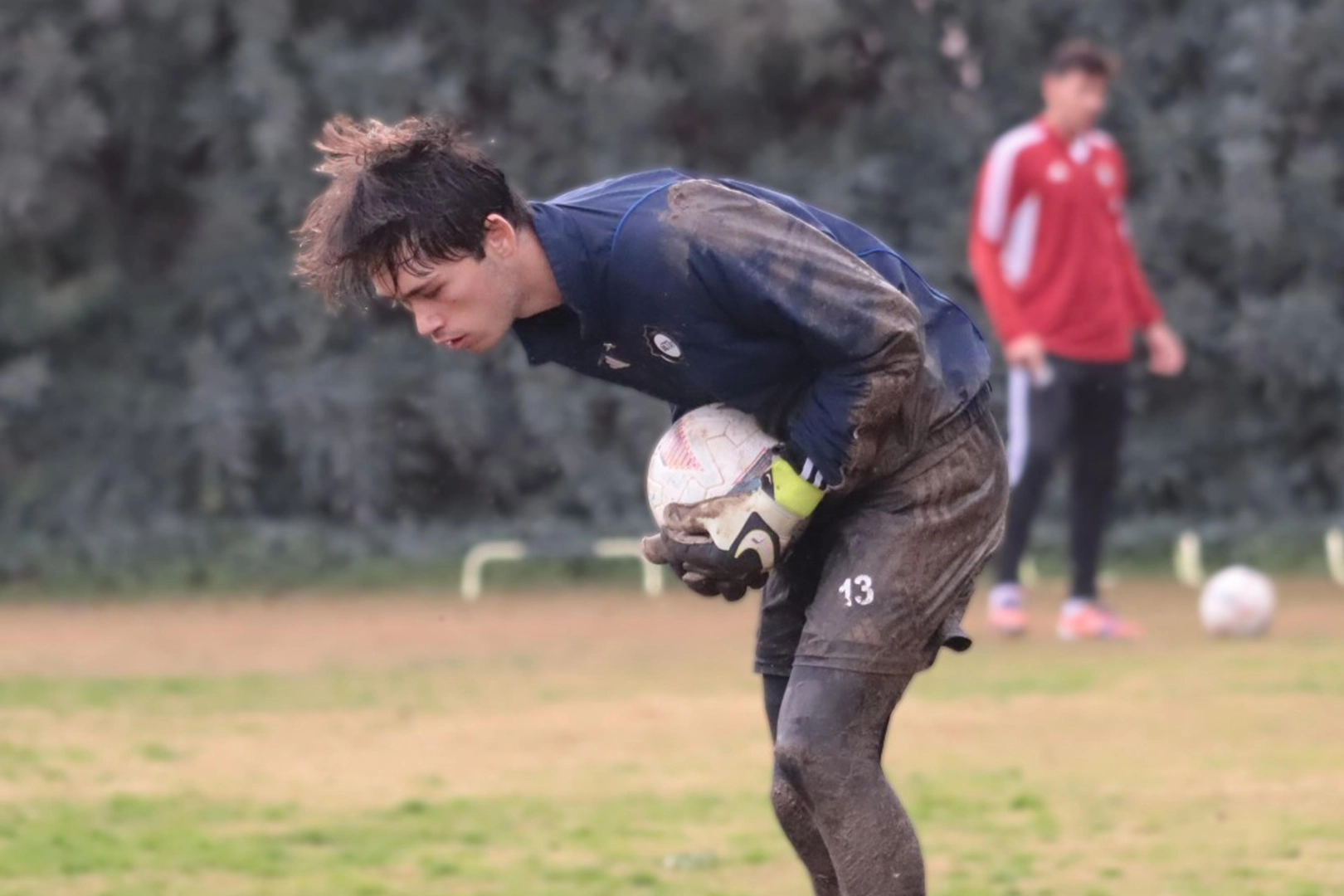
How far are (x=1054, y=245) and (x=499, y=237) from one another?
20.1ft

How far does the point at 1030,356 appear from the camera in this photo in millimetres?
9250

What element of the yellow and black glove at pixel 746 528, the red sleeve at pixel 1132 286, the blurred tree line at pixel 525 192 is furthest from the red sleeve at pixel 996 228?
the yellow and black glove at pixel 746 528

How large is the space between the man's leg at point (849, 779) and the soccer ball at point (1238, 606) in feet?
20.1

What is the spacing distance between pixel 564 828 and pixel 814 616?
2401 millimetres

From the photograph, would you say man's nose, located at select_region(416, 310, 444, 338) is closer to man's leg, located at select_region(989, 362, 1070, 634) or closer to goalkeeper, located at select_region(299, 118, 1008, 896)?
goalkeeper, located at select_region(299, 118, 1008, 896)

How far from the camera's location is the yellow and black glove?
12.6ft

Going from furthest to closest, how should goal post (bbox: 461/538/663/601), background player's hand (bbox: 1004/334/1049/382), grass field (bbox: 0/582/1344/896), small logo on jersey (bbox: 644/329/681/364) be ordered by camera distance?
goal post (bbox: 461/538/663/601)
background player's hand (bbox: 1004/334/1049/382)
grass field (bbox: 0/582/1344/896)
small logo on jersey (bbox: 644/329/681/364)

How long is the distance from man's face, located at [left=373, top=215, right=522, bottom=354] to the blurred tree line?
28.3 feet

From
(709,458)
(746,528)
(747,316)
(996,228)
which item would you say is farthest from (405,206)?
(996,228)

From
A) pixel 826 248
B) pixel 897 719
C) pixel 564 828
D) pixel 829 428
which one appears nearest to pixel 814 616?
pixel 829 428

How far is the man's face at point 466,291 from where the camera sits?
3744mm

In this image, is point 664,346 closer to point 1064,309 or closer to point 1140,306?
point 1064,309

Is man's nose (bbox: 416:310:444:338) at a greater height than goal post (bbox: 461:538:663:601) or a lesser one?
lesser

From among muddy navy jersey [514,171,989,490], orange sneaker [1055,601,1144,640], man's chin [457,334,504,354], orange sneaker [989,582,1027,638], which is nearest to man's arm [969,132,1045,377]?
orange sneaker [989,582,1027,638]
